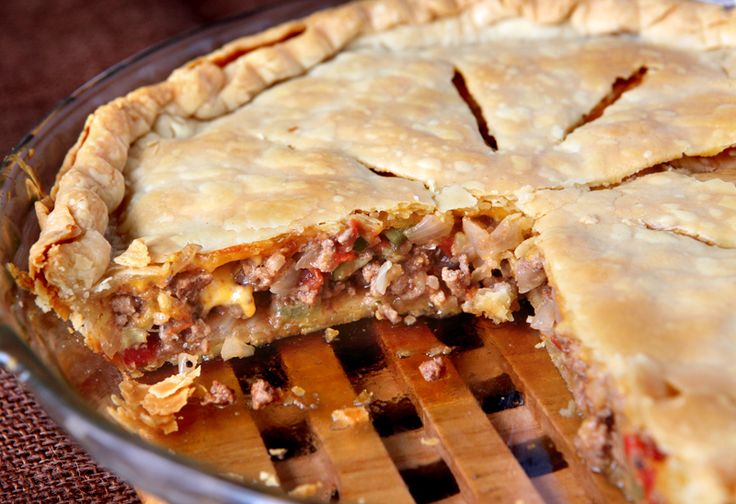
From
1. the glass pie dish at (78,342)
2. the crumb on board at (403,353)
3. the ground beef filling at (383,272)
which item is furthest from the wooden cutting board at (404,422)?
the glass pie dish at (78,342)

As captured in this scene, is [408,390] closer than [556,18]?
Yes

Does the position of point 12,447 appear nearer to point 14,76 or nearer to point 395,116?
point 395,116

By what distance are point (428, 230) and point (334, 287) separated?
34 centimetres

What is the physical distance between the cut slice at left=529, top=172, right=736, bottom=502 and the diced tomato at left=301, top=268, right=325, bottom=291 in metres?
0.64

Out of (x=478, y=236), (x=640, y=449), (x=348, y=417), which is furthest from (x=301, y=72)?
(x=640, y=449)

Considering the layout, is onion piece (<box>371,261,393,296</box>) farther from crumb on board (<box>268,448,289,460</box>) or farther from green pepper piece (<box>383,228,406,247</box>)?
crumb on board (<box>268,448,289,460</box>)

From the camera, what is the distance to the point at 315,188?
9.58ft

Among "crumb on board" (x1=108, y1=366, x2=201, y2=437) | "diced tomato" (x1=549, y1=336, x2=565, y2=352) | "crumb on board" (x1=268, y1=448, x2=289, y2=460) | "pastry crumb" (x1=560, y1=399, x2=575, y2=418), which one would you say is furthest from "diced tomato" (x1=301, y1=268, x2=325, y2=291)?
"pastry crumb" (x1=560, y1=399, x2=575, y2=418)

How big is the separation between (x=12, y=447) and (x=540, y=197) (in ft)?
5.65

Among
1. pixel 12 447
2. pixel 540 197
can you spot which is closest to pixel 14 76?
pixel 12 447

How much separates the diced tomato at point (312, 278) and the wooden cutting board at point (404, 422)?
5.9 inches

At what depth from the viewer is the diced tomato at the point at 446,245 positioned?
119 inches

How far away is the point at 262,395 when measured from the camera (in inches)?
105

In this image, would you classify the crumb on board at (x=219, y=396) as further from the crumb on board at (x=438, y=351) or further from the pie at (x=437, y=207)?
the crumb on board at (x=438, y=351)
